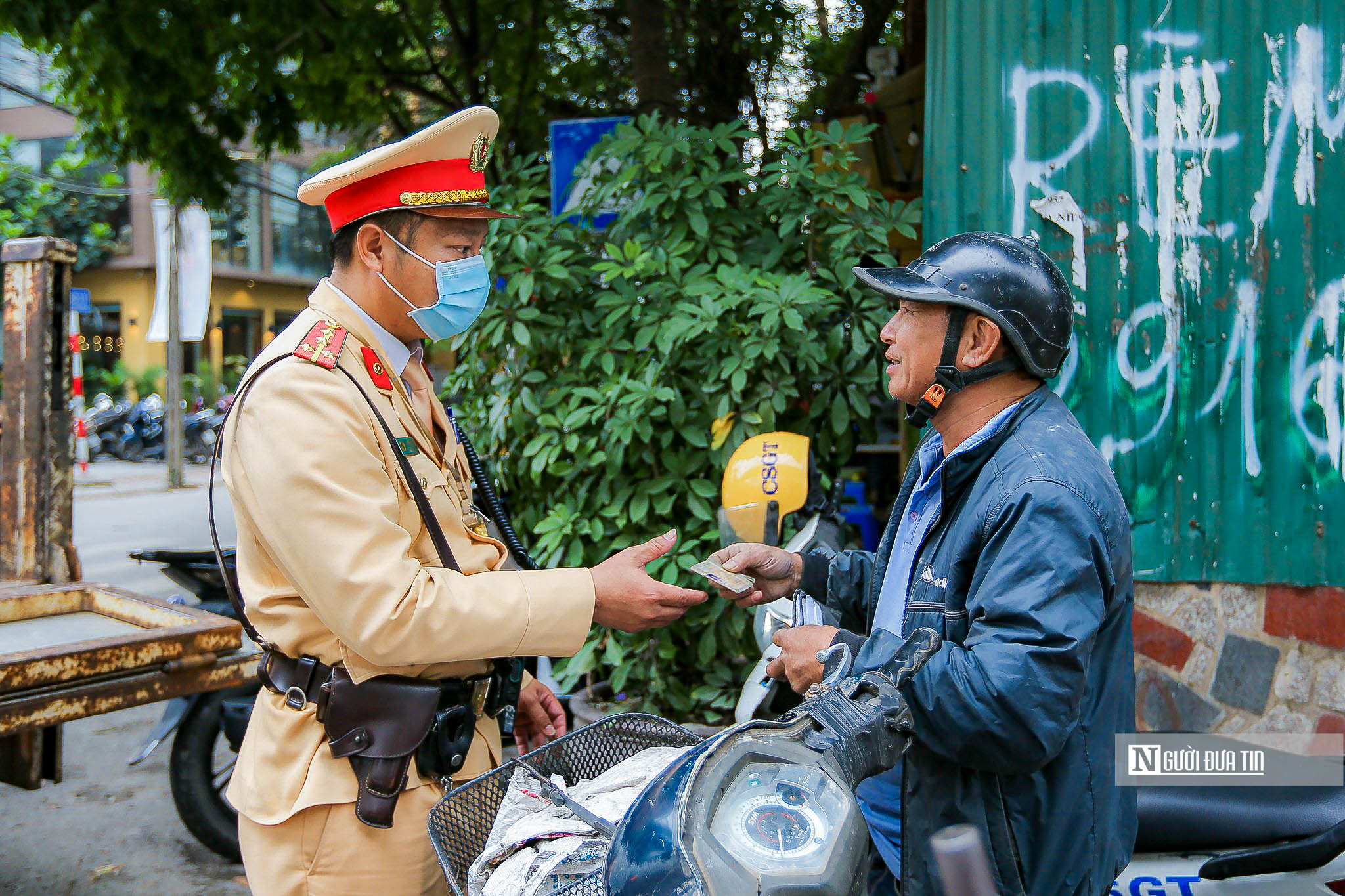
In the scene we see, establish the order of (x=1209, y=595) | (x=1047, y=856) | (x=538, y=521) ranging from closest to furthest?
1. (x=1047, y=856)
2. (x=1209, y=595)
3. (x=538, y=521)

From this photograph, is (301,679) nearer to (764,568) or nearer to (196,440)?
(764,568)

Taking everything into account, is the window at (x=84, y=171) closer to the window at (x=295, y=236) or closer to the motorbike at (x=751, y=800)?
the window at (x=295, y=236)

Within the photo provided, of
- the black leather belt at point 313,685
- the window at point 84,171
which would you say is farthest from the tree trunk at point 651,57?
the window at point 84,171

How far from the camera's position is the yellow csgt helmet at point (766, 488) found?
134 inches

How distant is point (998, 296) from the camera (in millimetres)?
1764

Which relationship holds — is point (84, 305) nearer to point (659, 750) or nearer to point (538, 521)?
point (538, 521)

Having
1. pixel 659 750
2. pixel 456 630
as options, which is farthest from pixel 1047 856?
pixel 456 630

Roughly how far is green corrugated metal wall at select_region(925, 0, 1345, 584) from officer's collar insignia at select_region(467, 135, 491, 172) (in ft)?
8.00

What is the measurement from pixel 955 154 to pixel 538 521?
2306 millimetres

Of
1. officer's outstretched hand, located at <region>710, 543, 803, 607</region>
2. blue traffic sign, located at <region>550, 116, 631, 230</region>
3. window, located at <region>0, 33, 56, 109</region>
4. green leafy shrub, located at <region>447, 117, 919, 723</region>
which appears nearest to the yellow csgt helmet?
green leafy shrub, located at <region>447, 117, 919, 723</region>

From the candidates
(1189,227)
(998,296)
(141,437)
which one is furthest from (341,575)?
(141,437)

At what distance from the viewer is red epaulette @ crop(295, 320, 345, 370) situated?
1.77m

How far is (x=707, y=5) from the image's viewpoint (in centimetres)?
889

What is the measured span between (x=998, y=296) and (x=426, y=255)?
1.06 metres
